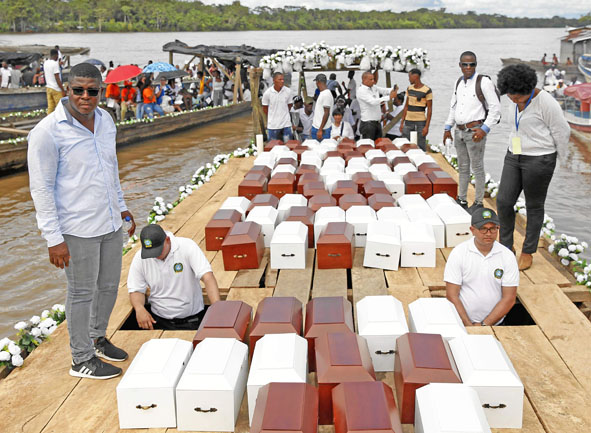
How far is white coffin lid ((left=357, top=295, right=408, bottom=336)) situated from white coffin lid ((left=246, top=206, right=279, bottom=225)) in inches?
81.9

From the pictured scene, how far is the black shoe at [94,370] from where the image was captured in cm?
363

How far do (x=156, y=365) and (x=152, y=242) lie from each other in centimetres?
120

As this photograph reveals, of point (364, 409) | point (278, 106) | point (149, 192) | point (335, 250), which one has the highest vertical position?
point (278, 106)

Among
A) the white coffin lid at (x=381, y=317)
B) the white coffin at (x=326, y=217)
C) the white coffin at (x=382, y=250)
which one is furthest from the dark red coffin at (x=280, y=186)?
the white coffin lid at (x=381, y=317)

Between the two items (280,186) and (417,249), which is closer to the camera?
(417,249)

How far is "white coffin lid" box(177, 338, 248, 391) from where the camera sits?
10.1ft

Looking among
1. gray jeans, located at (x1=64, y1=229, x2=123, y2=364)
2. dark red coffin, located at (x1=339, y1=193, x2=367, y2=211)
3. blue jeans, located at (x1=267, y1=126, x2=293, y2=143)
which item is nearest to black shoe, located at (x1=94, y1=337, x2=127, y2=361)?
gray jeans, located at (x1=64, y1=229, x2=123, y2=364)

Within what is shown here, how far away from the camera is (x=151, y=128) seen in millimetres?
18719

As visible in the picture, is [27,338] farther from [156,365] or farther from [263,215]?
[263,215]

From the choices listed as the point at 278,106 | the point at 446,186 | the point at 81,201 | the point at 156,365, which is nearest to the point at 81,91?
the point at 81,201

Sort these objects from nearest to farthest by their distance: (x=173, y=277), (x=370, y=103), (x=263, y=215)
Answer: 1. (x=173, y=277)
2. (x=263, y=215)
3. (x=370, y=103)

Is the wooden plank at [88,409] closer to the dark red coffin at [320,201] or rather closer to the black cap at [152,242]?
the black cap at [152,242]

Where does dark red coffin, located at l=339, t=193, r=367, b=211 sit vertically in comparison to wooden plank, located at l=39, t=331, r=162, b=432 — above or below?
above

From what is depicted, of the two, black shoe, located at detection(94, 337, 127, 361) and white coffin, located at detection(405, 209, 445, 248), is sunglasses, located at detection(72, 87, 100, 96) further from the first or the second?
white coffin, located at detection(405, 209, 445, 248)
